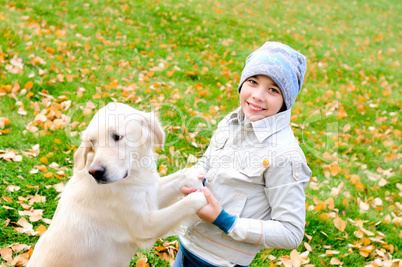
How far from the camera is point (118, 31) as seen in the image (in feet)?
27.7

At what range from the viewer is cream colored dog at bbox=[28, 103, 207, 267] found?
91.5 inches

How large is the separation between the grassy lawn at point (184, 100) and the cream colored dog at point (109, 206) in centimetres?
89

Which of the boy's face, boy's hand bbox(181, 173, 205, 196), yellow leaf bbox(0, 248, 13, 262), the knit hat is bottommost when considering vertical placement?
yellow leaf bbox(0, 248, 13, 262)

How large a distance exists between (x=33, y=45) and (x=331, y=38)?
9.29 metres

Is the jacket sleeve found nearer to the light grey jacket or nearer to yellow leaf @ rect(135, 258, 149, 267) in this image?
the light grey jacket

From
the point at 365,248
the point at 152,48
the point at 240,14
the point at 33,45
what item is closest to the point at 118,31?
the point at 152,48

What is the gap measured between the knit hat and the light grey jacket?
0.19 metres

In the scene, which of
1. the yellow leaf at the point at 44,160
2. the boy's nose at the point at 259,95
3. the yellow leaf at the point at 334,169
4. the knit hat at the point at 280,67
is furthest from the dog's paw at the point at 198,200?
the yellow leaf at the point at 334,169

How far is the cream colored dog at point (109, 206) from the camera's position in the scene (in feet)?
7.63

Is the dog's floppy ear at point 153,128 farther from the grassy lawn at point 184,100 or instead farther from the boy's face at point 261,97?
the grassy lawn at point 184,100

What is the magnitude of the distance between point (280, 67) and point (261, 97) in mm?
226

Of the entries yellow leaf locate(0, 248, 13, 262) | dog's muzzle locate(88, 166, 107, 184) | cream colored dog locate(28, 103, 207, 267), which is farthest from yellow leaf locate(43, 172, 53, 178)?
dog's muzzle locate(88, 166, 107, 184)

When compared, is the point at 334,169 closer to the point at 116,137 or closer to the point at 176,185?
the point at 176,185

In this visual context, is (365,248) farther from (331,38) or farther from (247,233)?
(331,38)
